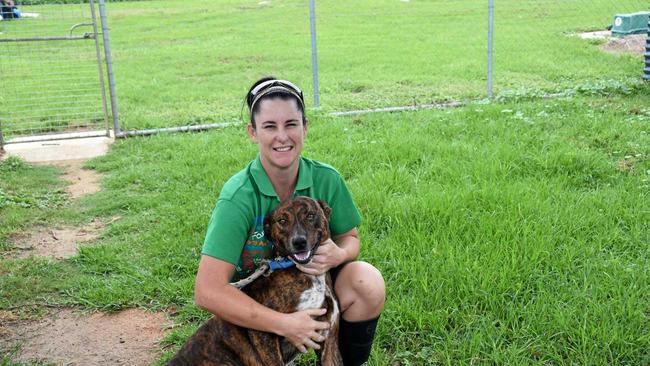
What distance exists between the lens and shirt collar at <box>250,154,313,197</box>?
267 centimetres

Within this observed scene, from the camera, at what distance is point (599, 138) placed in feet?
20.2

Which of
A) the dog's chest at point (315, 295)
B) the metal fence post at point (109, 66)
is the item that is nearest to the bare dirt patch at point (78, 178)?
the metal fence post at point (109, 66)

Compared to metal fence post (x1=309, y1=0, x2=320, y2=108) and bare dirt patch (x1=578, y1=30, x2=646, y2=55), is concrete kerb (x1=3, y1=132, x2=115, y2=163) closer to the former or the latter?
metal fence post (x1=309, y1=0, x2=320, y2=108)

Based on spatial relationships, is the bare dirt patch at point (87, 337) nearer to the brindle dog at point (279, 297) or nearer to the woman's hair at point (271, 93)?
the brindle dog at point (279, 297)

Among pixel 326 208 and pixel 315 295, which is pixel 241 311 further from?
pixel 326 208

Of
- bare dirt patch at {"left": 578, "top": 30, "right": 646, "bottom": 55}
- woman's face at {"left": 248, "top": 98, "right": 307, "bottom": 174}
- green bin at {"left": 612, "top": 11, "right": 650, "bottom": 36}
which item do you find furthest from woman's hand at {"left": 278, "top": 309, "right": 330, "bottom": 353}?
green bin at {"left": 612, "top": 11, "right": 650, "bottom": 36}

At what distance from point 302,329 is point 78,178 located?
5.06 m

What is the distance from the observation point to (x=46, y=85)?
37.6 ft

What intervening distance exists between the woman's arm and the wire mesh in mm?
6274

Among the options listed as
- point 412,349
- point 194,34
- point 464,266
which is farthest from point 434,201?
point 194,34

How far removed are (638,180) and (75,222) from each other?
15.1ft

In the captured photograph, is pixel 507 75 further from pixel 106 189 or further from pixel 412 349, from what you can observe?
pixel 412 349

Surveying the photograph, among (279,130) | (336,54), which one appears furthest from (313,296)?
(336,54)

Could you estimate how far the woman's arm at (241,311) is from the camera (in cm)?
245
